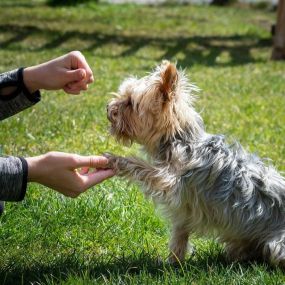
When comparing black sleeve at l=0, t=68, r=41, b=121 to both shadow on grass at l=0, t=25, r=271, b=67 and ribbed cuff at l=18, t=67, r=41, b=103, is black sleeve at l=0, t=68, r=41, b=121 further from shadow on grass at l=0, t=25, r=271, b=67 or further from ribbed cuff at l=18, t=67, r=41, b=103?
shadow on grass at l=0, t=25, r=271, b=67

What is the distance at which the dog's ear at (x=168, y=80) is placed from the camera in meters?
3.76

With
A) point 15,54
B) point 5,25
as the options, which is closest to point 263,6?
point 5,25

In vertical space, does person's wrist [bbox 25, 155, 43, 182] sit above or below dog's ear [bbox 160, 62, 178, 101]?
below

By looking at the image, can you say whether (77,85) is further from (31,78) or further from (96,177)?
(96,177)

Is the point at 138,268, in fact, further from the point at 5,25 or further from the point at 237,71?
the point at 5,25

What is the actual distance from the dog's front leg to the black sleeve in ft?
1.93

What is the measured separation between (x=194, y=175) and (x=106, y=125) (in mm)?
2990

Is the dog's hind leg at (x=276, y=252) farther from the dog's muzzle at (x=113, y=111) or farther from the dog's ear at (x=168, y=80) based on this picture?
the dog's muzzle at (x=113, y=111)

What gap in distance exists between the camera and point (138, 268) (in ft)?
12.5

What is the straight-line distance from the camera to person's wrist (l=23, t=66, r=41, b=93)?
3877 mm

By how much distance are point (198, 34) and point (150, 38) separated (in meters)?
1.53

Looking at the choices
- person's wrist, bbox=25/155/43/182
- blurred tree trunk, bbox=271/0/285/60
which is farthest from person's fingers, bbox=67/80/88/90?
blurred tree trunk, bbox=271/0/285/60

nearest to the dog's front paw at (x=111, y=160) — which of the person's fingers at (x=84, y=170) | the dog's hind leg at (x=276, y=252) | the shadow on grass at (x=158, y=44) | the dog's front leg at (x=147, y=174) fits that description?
the dog's front leg at (x=147, y=174)

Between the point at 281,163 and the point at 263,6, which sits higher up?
the point at 281,163
